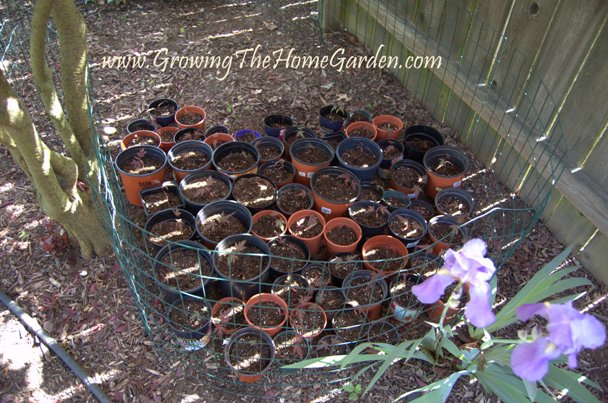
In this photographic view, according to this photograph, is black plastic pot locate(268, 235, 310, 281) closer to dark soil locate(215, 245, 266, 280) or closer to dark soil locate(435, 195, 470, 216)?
dark soil locate(215, 245, 266, 280)

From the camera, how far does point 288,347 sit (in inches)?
92.4

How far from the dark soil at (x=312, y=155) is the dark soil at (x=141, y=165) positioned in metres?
0.93

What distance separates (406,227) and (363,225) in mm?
255

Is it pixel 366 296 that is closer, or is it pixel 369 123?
pixel 366 296

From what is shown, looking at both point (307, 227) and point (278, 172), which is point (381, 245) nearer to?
point (307, 227)

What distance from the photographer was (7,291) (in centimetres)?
258

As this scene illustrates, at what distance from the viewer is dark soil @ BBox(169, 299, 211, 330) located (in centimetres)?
236

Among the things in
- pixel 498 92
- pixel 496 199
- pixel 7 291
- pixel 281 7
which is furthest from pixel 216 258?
pixel 281 7

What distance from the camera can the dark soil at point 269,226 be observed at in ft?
8.93

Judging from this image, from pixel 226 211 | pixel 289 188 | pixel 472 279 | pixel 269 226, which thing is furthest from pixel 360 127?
pixel 472 279

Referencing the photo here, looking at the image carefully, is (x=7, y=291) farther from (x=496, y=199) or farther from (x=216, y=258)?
(x=496, y=199)

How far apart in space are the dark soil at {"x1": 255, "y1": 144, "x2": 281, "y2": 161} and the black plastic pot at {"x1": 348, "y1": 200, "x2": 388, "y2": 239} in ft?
2.27

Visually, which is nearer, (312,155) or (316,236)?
(316,236)

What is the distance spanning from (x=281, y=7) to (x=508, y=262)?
346cm
